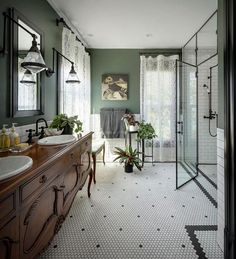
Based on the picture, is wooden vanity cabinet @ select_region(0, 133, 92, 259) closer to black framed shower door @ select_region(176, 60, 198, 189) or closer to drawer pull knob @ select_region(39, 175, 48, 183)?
drawer pull knob @ select_region(39, 175, 48, 183)

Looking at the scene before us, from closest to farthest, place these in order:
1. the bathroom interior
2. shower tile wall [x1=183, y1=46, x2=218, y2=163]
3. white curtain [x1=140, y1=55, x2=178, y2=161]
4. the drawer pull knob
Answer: the drawer pull knob → the bathroom interior → shower tile wall [x1=183, y1=46, x2=218, y2=163] → white curtain [x1=140, y1=55, x2=178, y2=161]

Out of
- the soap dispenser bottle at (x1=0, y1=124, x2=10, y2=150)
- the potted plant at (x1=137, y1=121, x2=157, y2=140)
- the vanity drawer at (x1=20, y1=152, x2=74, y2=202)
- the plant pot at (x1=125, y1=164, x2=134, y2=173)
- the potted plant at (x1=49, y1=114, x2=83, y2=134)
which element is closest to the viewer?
the vanity drawer at (x1=20, y1=152, x2=74, y2=202)

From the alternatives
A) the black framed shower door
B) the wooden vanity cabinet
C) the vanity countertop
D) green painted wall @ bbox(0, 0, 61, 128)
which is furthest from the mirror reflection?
the black framed shower door

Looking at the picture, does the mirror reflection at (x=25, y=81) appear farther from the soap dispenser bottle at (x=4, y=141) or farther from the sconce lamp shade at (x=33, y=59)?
the soap dispenser bottle at (x=4, y=141)

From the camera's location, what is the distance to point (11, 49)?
1.72 meters

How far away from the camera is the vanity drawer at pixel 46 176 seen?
989 mm

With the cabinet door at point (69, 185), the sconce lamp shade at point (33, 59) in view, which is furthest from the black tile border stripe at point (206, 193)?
the sconce lamp shade at point (33, 59)

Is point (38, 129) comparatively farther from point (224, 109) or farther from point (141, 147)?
point (141, 147)

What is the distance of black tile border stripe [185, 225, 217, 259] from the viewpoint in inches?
62.0

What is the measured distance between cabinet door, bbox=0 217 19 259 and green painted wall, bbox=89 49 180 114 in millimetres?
3597

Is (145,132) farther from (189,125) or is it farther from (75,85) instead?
(75,85)

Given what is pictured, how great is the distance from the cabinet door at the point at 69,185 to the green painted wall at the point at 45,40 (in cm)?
71

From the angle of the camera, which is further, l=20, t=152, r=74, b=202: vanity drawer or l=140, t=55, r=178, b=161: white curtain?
l=140, t=55, r=178, b=161: white curtain

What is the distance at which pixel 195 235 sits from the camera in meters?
1.80
